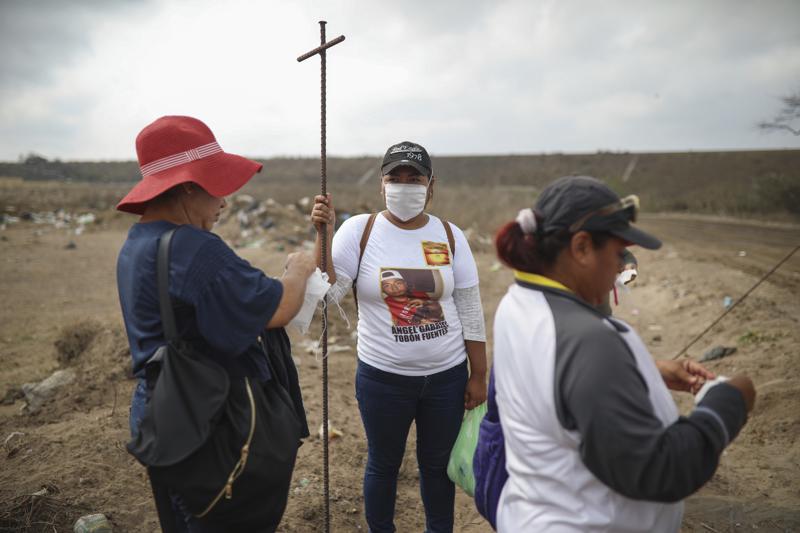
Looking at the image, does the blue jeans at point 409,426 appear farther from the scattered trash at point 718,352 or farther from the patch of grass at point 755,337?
the patch of grass at point 755,337

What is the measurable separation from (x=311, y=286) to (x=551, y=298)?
0.89 metres

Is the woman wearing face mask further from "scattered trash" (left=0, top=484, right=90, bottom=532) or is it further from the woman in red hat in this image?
"scattered trash" (left=0, top=484, right=90, bottom=532)

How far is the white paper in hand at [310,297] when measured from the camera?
187 centimetres

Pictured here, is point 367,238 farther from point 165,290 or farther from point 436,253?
point 165,290

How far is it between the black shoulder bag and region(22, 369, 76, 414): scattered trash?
3.50m

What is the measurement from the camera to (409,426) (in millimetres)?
2395

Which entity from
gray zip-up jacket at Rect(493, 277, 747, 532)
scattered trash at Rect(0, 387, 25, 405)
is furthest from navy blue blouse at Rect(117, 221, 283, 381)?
scattered trash at Rect(0, 387, 25, 405)

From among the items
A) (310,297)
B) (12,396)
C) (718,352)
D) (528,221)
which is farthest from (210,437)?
(718,352)

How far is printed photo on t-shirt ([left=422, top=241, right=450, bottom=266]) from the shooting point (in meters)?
2.43

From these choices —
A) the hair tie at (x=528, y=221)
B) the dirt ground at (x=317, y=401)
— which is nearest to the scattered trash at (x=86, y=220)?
the dirt ground at (x=317, y=401)

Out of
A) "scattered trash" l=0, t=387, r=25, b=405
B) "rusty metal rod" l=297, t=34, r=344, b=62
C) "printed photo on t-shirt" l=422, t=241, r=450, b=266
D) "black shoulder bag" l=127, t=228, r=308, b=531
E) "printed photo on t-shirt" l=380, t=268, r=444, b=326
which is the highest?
"rusty metal rod" l=297, t=34, r=344, b=62

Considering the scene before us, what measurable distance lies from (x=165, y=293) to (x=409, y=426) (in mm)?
1328

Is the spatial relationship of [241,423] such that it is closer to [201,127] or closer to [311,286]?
[311,286]

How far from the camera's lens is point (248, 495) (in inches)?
64.2
